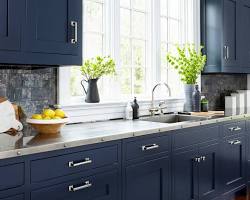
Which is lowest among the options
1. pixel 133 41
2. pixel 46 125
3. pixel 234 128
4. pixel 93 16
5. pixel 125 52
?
pixel 234 128

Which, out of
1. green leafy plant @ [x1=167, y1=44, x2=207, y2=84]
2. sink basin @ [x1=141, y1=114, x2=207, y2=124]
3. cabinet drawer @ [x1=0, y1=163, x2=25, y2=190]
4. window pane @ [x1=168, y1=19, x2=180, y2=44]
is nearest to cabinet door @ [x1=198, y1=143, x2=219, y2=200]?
sink basin @ [x1=141, y1=114, x2=207, y2=124]

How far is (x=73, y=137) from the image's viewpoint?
207cm

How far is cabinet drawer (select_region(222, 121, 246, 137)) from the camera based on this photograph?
3406 millimetres

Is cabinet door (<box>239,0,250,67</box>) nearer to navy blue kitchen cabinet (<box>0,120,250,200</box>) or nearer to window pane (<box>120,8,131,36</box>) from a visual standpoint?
navy blue kitchen cabinet (<box>0,120,250,200</box>)

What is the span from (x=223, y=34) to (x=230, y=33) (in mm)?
179

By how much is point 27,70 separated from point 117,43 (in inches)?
40.8

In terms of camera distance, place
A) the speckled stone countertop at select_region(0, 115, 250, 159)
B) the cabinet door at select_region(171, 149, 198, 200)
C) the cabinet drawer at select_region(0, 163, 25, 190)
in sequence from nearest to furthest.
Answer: the cabinet drawer at select_region(0, 163, 25, 190), the speckled stone countertop at select_region(0, 115, 250, 159), the cabinet door at select_region(171, 149, 198, 200)

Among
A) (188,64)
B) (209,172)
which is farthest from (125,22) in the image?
(209,172)

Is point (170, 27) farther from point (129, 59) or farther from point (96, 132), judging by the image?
point (96, 132)

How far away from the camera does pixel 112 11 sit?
3.23m

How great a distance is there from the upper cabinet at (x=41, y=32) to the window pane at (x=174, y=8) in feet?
6.09

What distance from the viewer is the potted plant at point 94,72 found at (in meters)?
2.90

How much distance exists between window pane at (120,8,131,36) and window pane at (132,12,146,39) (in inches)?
3.5

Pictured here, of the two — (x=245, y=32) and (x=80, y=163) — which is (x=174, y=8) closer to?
(x=245, y=32)
